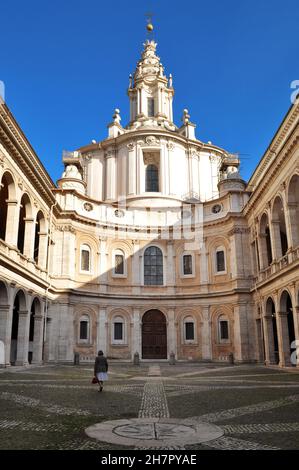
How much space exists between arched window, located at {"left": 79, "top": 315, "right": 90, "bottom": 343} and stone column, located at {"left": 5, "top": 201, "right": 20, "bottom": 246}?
44.4ft

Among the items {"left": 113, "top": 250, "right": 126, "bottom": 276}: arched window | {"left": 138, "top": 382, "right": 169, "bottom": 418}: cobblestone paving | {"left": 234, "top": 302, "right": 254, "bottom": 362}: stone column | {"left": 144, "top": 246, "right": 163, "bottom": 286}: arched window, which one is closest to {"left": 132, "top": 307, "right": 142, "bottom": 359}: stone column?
{"left": 144, "top": 246, "right": 163, "bottom": 286}: arched window

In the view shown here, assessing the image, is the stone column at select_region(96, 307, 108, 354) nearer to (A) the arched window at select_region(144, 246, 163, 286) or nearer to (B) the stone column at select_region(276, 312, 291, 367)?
(A) the arched window at select_region(144, 246, 163, 286)

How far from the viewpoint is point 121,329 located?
38.6 meters

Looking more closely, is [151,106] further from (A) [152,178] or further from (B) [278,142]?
(B) [278,142]

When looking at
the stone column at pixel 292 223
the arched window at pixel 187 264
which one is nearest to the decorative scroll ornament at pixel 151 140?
the arched window at pixel 187 264

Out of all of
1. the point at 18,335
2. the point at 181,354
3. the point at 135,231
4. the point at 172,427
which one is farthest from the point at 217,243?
the point at 172,427

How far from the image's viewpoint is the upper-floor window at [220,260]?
38719 mm

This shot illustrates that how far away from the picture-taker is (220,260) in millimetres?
39031

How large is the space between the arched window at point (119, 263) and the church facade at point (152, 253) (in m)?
0.10

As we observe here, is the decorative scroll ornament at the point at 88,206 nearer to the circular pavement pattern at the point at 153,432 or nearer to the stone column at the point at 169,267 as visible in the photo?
the stone column at the point at 169,267

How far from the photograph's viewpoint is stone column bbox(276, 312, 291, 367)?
27.5m

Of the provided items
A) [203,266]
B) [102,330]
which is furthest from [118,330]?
[203,266]

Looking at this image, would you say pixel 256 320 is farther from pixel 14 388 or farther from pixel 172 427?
pixel 172 427

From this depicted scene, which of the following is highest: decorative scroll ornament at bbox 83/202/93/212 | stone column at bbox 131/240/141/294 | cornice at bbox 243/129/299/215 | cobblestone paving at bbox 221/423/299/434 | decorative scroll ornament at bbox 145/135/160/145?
decorative scroll ornament at bbox 145/135/160/145
